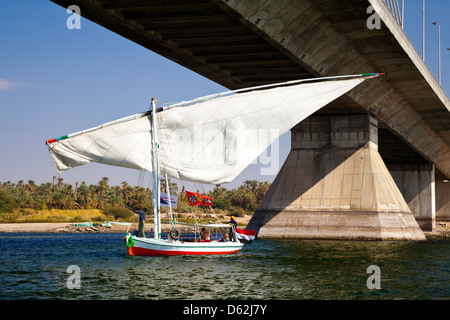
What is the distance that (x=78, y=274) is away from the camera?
28.0m

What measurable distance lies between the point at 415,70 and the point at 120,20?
77.0ft

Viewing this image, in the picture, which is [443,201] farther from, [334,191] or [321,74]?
[321,74]

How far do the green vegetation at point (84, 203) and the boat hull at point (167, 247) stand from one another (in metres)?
59.4

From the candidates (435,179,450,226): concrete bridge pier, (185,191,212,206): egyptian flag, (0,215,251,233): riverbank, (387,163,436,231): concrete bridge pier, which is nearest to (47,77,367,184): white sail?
(185,191,212,206): egyptian flag

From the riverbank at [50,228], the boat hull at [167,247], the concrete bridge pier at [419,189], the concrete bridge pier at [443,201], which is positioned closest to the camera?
the boat hull at [167,247]

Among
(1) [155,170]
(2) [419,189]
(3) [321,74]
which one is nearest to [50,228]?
(2) [419,189]

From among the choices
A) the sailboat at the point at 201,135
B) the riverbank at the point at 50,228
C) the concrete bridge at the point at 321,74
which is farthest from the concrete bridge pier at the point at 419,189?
the sailboat at the point at 201,135

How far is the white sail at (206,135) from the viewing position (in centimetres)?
3231

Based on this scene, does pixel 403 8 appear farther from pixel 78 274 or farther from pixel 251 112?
pixel 78 274

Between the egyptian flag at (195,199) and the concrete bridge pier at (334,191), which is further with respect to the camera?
the concrete bridge pier at (334,191)

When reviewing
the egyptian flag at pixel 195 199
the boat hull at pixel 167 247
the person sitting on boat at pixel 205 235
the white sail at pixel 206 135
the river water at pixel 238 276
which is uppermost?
the white sail at pixel 206 135

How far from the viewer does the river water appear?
22531 millimetres

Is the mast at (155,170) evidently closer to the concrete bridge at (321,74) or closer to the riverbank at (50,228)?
the concrete bridge at (321,74)
